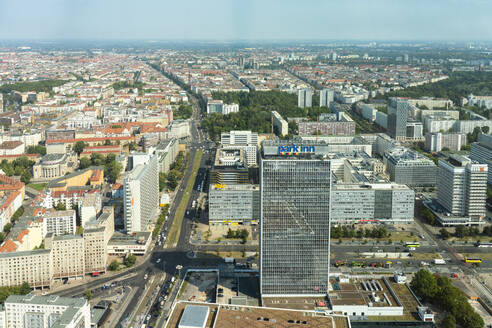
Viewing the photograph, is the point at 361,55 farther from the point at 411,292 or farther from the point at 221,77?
the point at 411,292

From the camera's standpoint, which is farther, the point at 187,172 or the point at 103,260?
the point at 187,172

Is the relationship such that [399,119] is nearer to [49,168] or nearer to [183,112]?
[183,112]

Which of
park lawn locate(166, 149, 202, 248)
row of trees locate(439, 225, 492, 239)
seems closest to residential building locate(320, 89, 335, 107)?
park lawn locate(166, 149, 202, 248)

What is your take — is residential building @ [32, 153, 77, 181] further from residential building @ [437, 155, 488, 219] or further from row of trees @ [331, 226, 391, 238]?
residential building @ [437, 155, 488, 219]

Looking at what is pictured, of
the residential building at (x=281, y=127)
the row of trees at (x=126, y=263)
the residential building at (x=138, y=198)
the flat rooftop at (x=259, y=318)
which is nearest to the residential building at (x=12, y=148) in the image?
the residential building at (x=138, y=198)

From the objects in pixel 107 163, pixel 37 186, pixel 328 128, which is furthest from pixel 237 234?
pixel 328 128

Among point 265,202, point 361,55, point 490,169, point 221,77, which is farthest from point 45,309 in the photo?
point 361,55
